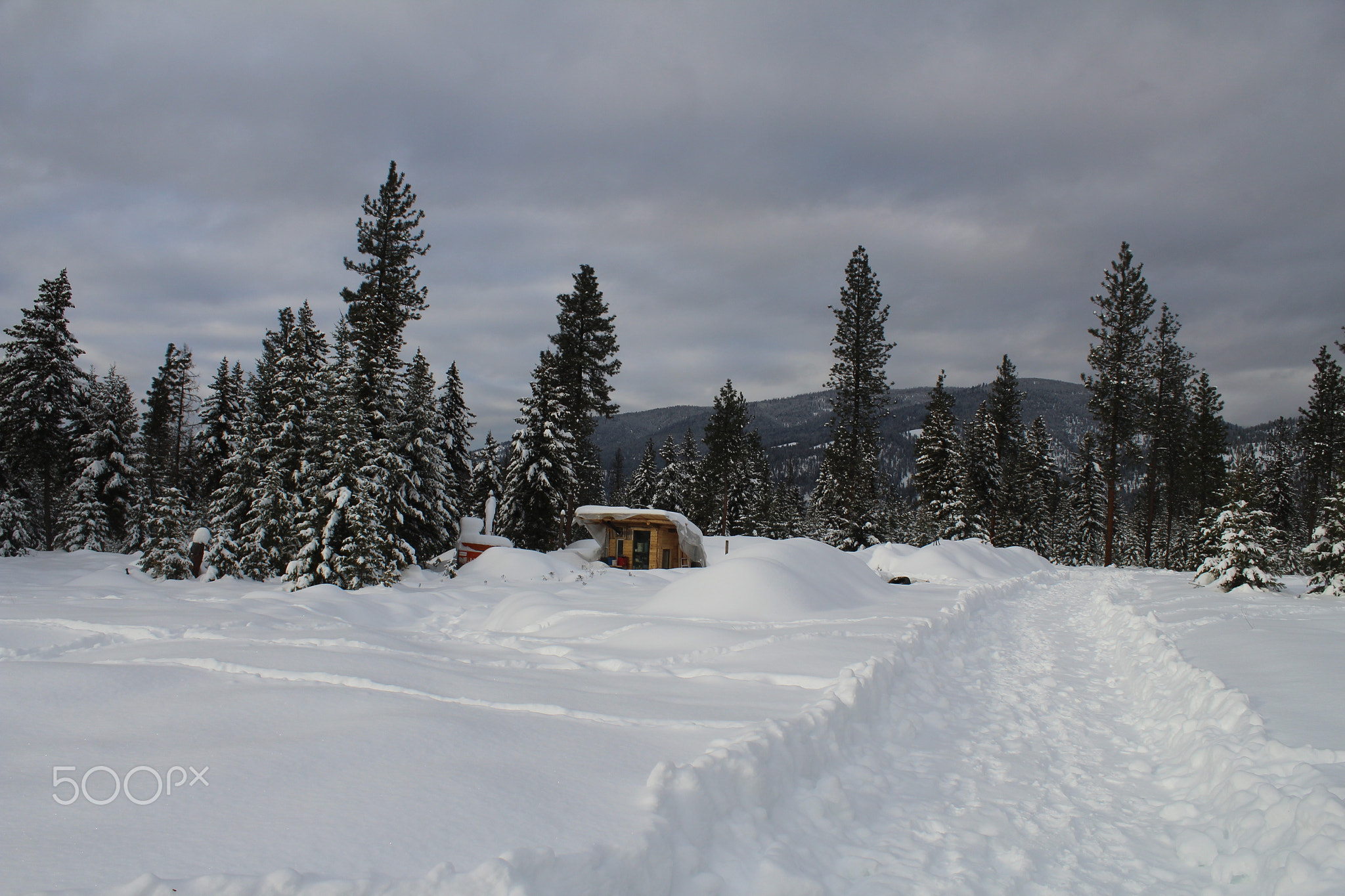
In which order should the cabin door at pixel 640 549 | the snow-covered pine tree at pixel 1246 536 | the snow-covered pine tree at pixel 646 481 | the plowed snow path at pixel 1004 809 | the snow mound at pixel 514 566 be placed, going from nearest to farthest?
the plowed snow path at pixel 1004 809 < the snow-covered pine tree at pixel 1246 536 < the snow mound at pixel 514 566 < the cabin door at pixel 640 549 < the snow-covered pine tree at pixel 646 481

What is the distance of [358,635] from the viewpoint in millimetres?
9000

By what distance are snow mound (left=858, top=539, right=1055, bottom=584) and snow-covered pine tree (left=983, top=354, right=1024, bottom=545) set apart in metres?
16.4

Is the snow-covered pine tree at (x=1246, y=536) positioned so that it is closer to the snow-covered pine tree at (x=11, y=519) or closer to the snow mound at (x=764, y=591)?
the snow mound at (x=764, y=591)

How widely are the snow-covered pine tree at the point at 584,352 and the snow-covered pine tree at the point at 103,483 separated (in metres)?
21.8

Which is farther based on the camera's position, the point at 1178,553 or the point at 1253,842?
the point at 1178,553

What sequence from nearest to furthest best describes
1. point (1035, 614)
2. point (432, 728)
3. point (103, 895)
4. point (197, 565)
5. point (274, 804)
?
point (103, 895) < point (274, 804) < point (432, 728) < point (1035, 614) < point (197, 565)

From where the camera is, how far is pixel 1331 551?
16.4m

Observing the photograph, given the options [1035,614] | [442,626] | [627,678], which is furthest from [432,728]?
[1035,614]

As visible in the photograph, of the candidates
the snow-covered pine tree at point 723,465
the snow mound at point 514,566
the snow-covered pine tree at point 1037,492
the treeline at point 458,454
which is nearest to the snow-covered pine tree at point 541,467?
the treeline at point 458,454

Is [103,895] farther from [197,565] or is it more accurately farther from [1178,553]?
[1178,553]

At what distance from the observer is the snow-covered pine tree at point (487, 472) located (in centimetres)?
4188

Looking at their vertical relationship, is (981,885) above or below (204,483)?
below

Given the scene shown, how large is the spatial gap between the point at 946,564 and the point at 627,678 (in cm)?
1928

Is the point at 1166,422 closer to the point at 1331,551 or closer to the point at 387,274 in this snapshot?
the point at 1331,551
